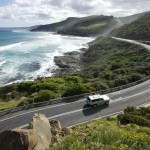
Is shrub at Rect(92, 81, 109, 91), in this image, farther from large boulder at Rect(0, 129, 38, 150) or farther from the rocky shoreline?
the rocky shoreline

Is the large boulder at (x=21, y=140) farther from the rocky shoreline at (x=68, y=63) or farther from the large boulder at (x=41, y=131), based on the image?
the rocky shoreline at (x=68, y=63)

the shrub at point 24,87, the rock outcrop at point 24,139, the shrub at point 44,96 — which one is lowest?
the shrub at point 24,87

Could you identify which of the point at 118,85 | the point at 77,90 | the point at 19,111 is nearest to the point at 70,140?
the point at 19,111

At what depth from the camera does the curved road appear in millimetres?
31275

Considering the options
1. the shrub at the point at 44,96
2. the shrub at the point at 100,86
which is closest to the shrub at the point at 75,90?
the shrub at the point at 44,96

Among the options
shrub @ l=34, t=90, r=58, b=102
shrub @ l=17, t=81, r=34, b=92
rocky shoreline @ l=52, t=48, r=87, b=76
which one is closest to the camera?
shrub @ l=34, t=90, r=58, b=102

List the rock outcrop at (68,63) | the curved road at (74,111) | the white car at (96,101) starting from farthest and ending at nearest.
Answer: the rock outcrop at (68,63) → the white car at (96,101) → the curved road at (74,111)

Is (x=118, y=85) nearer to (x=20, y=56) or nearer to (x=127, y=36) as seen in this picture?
(x=20, y=56)

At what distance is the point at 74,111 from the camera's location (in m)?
34.1

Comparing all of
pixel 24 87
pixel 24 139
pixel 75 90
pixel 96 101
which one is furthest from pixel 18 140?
pixel 24 87

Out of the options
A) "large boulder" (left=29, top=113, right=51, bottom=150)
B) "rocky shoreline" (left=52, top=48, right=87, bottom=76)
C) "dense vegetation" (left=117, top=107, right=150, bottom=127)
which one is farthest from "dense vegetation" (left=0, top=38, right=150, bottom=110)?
"rocky shoreline" (left=52, top=48, right=87, bottom=76)

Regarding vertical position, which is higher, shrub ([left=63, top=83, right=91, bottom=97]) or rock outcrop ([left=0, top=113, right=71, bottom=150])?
rock outcrop ([left=0, top=113, right=71, bottom=150])

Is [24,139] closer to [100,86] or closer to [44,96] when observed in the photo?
[44,96]

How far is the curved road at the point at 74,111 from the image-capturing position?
31.3 m
